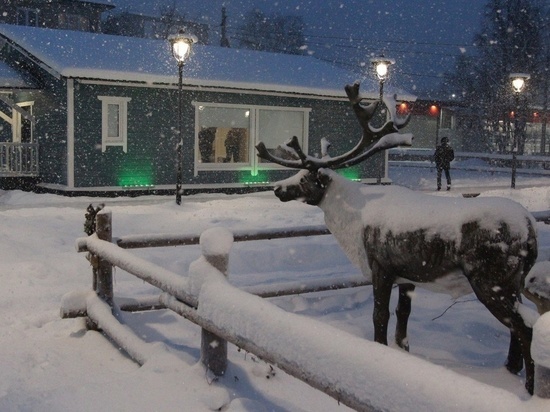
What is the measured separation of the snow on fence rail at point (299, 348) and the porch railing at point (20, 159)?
47.3 feet

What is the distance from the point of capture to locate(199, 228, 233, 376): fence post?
161 inches

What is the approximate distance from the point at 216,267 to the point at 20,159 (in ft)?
53.8

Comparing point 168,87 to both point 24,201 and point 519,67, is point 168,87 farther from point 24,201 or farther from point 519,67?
point 519,67

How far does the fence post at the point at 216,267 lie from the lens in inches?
161

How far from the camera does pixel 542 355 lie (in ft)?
5.90

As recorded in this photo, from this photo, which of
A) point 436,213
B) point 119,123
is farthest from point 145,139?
point 436,213

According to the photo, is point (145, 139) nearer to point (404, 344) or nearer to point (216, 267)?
point (404, 344)

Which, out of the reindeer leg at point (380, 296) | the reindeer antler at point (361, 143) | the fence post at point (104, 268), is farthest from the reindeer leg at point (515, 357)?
the fence post at point (104, 268)

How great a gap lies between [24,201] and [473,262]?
1426 cm

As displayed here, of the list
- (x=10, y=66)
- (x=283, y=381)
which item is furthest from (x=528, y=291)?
(x=10, y=66)

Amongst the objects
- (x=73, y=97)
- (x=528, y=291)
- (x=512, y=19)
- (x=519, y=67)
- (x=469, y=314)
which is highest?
(x=512, y=19)

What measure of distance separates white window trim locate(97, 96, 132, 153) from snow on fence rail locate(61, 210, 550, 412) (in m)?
12.6

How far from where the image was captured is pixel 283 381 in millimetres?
4613

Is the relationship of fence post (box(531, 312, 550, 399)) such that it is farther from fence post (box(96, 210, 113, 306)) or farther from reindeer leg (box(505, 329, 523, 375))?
fence post (box(96, 210, 113, 306))
